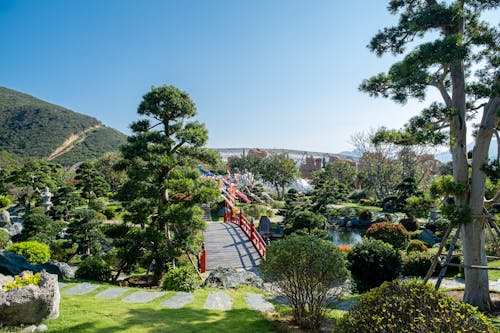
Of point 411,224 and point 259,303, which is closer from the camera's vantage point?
point 259,303

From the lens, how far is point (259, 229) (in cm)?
1994

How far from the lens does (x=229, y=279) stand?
29.1ft

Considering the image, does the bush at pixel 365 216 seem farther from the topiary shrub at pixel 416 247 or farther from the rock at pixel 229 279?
the rock at pixel 229 279

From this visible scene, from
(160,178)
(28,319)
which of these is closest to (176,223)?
(160,178)

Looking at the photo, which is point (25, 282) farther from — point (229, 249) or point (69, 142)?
point (69, 142)

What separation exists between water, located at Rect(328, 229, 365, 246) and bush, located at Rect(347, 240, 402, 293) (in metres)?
9.88

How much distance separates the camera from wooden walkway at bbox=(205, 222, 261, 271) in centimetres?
1213

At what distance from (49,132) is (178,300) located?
68.2 m

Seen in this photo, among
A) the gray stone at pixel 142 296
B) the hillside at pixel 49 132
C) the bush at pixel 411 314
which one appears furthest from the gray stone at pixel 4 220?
the hillside at pixel 49 132

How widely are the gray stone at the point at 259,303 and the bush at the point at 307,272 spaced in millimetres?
1077

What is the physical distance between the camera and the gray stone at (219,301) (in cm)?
597

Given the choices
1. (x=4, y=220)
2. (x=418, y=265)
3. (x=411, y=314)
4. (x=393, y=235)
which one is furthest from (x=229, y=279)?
(x=4, y=220)

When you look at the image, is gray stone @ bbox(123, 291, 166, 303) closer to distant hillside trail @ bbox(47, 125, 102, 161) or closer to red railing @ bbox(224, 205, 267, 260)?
red railing @ bbox(224, 205, 267, 260)

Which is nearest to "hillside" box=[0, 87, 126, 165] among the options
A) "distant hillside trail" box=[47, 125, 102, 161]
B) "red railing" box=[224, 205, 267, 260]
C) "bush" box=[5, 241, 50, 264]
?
"distant hillside trail" box=[47, 125, 102, 161]
